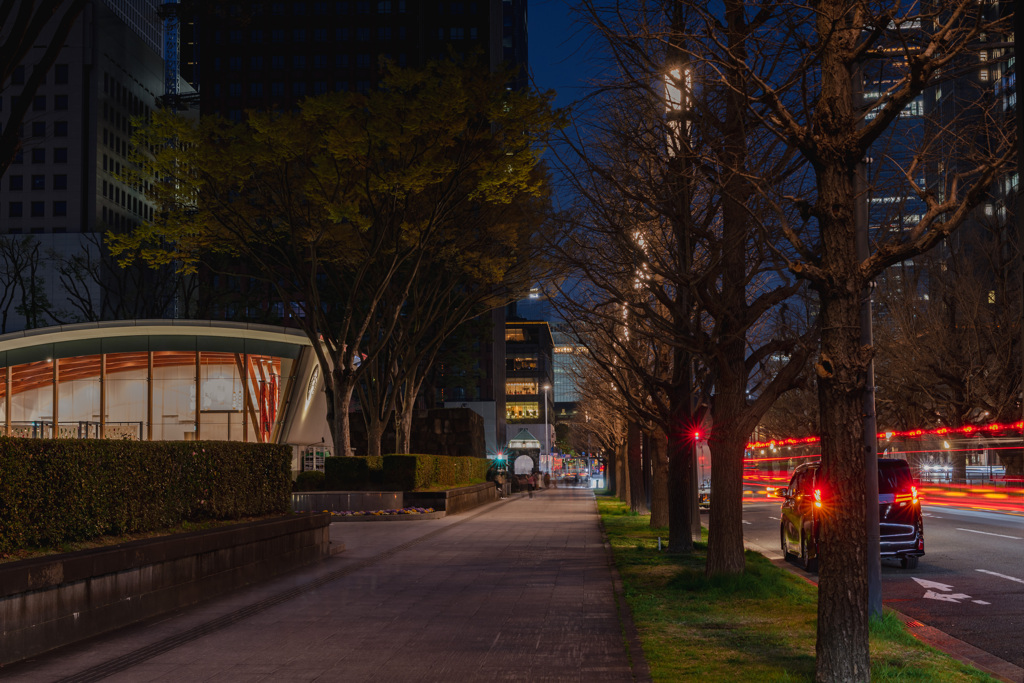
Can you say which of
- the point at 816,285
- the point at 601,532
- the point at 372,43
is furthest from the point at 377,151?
the point at 372,43

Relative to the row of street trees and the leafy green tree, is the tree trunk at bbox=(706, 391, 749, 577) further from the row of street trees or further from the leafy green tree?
the leafy green tree

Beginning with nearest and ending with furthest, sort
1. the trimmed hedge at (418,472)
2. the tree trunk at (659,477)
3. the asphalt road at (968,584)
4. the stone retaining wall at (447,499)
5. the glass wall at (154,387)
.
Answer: the asphalt road at (968,584)
the tree trunk at (659,477)
the stone retaining wall at (447,499)
the trimmed hedge at (418,472)
the glass wall at (154,387)

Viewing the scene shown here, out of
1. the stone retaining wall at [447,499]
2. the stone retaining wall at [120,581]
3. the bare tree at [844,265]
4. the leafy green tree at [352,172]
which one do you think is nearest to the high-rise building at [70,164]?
the stone retaining wall at [447,499]

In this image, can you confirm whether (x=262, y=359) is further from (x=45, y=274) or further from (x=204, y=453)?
(x=45, y=274)

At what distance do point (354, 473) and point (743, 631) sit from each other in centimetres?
2433

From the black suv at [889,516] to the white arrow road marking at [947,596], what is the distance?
244 cm

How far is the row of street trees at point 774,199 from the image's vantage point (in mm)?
7301

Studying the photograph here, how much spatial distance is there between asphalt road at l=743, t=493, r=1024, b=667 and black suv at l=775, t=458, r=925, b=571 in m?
0.47

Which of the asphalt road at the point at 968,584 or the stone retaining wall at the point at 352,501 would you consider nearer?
the asphalt road at the point at 968,584

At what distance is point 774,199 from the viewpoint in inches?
420

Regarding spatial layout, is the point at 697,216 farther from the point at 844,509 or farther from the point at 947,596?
the point at 844,509

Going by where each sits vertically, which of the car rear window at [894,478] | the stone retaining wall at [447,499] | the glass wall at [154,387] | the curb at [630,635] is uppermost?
the glass wall at [154,387]

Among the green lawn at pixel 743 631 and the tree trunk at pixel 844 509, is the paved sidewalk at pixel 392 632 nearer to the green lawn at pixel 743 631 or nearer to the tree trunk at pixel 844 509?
the green lawn at pixel 743 631

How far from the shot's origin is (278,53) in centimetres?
10844
